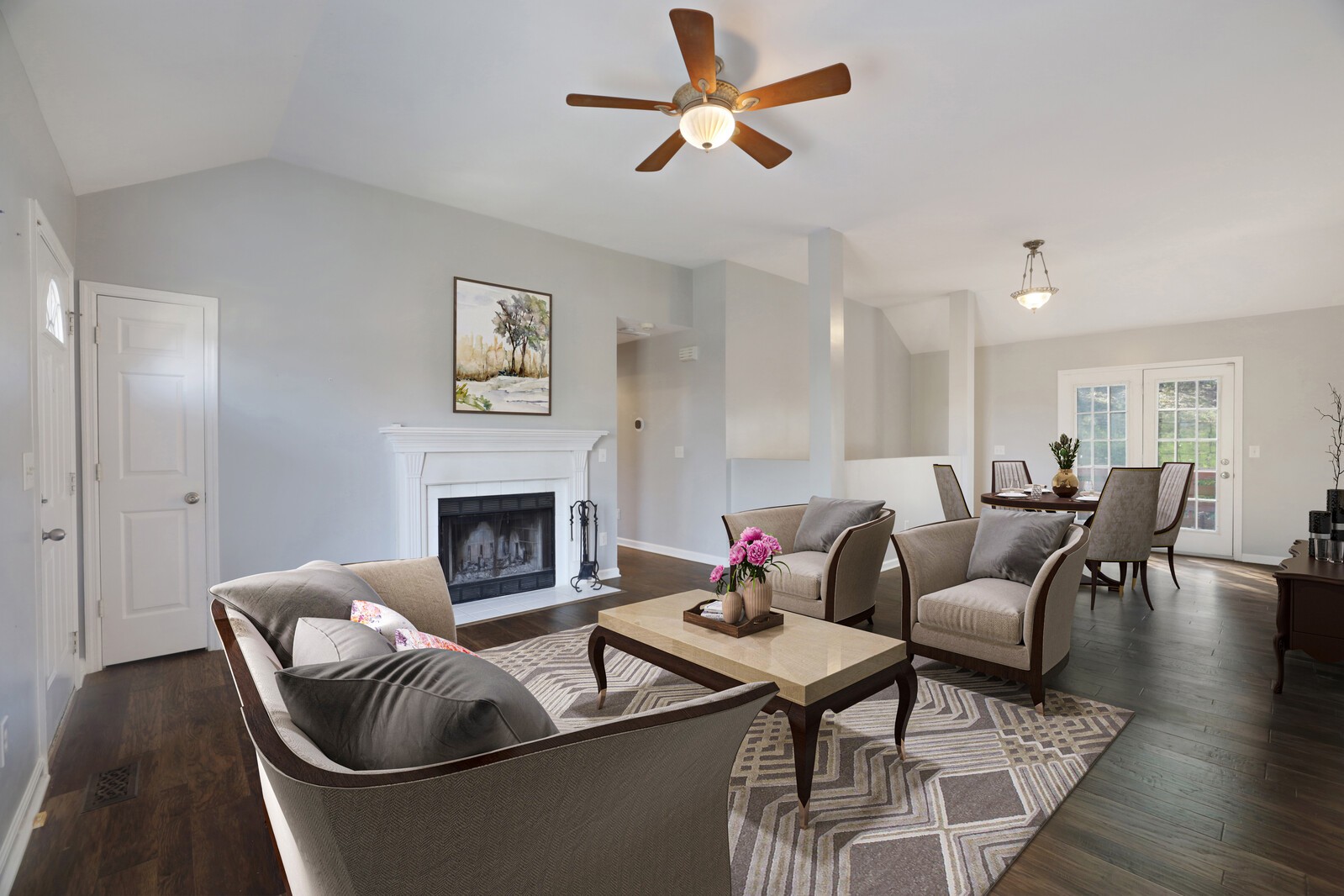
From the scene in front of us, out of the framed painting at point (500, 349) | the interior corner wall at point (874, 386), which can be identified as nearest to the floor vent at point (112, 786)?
the framed painting at point (500, 349)

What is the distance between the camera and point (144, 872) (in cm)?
171

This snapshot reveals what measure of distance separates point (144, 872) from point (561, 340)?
3945 millimetres

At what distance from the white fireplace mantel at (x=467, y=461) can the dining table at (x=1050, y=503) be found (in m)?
3.31

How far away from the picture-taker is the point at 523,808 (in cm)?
88

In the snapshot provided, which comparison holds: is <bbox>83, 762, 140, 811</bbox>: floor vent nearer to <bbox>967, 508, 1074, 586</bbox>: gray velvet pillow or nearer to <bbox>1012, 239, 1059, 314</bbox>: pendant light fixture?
<bbox>967, 508, 1074, 586</bbox>: gray velvet pillow

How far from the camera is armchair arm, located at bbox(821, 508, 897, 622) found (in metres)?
3.34

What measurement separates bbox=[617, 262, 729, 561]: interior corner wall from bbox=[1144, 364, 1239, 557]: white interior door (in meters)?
4.71

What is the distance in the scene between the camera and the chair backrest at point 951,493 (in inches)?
186

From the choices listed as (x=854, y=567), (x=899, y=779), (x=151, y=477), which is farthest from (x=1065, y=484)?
(x=151, y=477)

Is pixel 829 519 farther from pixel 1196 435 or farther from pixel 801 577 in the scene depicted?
pixel 1196 435

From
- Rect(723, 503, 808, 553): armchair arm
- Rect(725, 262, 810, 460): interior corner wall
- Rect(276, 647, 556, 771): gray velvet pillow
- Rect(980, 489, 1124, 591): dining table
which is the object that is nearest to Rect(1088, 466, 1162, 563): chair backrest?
Rect(980, 489, 1124, 591): dining table

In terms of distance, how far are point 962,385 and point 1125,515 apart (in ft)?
8.66

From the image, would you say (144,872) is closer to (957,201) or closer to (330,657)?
(330,657)

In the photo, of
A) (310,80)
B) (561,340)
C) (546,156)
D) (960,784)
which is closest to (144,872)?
(960,784)
